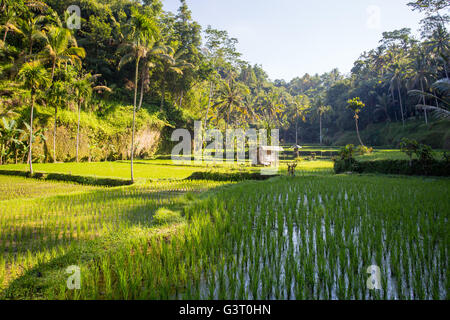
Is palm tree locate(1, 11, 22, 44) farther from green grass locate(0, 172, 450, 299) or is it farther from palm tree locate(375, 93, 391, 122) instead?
palm tree locate(375, 93, 391, 122)

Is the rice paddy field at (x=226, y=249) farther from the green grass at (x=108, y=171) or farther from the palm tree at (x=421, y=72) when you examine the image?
the palm tree at (x=421, y=72)

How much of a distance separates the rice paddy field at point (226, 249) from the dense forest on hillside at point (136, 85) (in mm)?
5804

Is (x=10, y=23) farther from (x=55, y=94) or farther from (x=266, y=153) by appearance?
(x=266, y=153)

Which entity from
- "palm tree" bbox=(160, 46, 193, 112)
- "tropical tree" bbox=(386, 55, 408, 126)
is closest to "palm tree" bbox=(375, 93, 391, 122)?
"tropical tree" bbox=(386, 55, 408, 126)

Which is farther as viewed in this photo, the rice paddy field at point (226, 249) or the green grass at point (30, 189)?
the green grass at point (30, 189)

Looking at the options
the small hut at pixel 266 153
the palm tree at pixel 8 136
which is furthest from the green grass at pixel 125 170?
the small hut at pixel 266 153

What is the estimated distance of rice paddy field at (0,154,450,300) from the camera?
2.53 meters

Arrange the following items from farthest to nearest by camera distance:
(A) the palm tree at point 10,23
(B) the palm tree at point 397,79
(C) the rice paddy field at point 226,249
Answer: (B) the palm tree at point 397,79 → (A) the palm tree at point 10,23 → (C) the rice paddy field at point 226,249

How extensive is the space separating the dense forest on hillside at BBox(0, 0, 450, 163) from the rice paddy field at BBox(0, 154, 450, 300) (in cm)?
580

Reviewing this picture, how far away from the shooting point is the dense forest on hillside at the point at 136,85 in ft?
50.0

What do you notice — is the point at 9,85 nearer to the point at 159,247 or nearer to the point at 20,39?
the point at 20,39

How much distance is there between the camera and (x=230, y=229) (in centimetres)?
443

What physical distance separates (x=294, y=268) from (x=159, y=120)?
2250 centimetres

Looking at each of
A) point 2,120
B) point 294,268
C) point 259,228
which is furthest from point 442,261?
point 2,120
